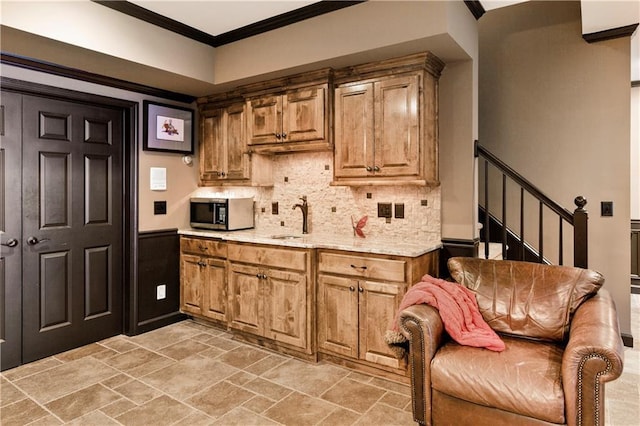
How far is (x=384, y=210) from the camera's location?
353 centimetres

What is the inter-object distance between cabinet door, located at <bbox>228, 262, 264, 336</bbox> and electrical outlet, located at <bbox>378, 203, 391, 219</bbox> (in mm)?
1167

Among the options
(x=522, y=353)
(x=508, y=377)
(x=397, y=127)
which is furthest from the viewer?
(x=397, y=127)

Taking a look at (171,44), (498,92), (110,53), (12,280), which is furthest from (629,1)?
(12,280)

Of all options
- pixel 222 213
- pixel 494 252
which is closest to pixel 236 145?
pixel 222 213

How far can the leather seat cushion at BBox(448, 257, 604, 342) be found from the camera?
2.31 m

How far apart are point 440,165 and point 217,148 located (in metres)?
2.31

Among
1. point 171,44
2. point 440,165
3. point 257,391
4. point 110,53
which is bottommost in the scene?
point 257,391

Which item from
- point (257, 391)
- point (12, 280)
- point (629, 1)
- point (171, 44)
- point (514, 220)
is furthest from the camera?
point (514, 220)

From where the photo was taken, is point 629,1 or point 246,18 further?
point 246,18

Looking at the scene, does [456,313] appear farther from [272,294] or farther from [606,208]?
[606,208]

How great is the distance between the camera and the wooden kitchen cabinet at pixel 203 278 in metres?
3.87

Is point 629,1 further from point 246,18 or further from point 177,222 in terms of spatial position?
point 177,222

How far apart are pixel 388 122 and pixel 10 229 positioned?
3.05m

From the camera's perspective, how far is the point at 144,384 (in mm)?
2900
